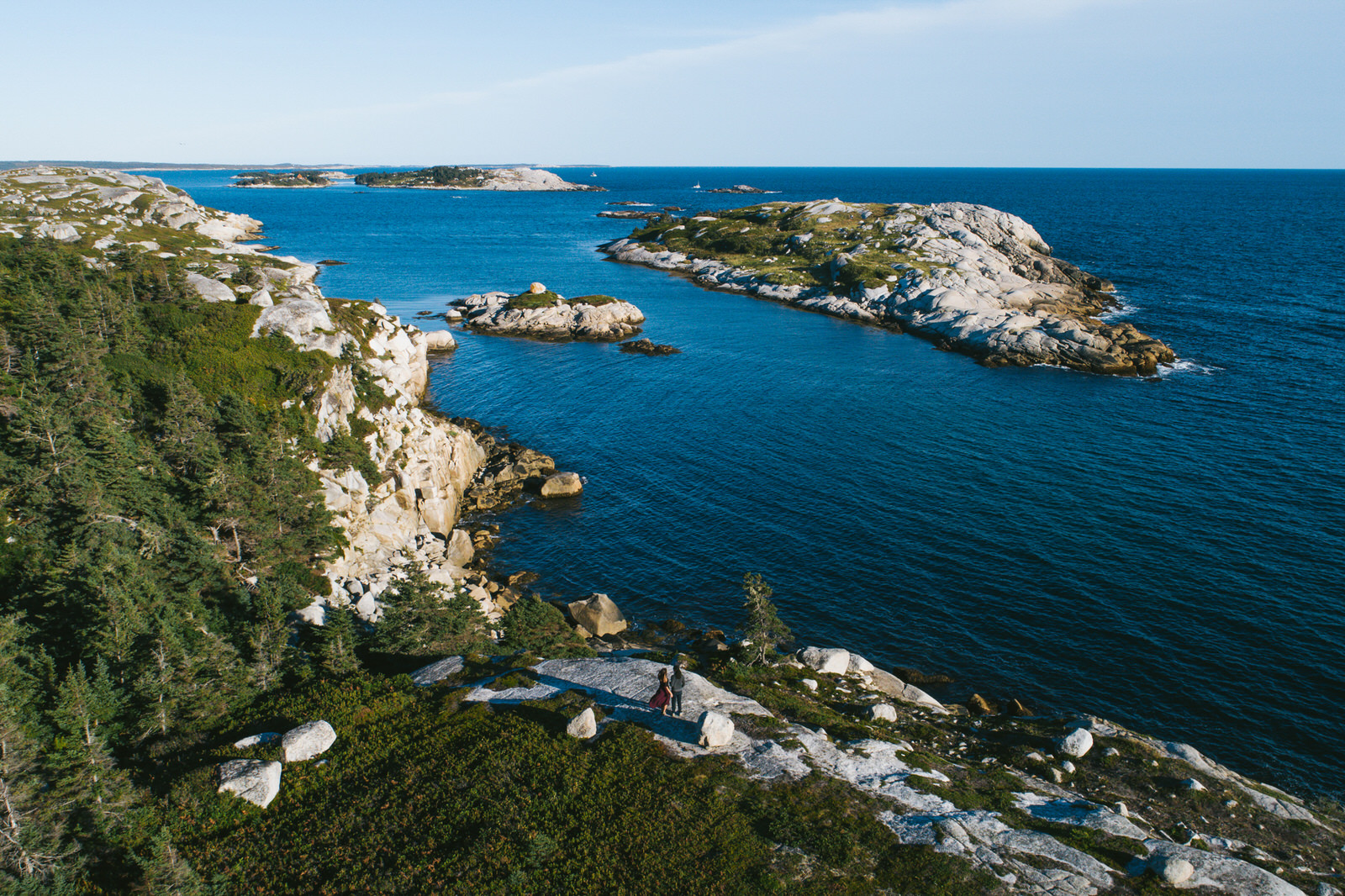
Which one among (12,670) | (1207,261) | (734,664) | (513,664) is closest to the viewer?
(12,670)

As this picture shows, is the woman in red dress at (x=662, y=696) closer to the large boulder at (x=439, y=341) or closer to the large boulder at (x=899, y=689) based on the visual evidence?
the large boulder at (x=899, y=689)

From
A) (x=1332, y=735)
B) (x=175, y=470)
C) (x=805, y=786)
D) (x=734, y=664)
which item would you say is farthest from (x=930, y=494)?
(x=175, y=470)

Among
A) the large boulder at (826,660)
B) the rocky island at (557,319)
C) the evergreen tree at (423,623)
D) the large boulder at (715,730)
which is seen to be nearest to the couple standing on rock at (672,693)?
the large boulder at (715,730)

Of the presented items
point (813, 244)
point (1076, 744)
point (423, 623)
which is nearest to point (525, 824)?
point (423, 623)

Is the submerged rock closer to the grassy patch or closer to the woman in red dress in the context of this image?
the woman in red dress

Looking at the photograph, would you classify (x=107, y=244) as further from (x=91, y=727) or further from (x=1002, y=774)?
(x=1002, y=774)
